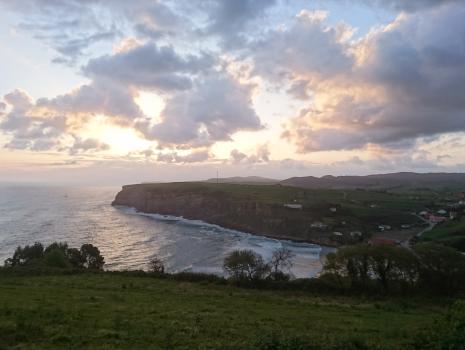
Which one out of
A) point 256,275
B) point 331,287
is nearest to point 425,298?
point 331,287

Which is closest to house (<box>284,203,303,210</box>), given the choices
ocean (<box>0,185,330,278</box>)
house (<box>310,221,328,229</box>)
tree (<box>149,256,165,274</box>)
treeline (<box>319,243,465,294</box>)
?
house (<box>310,221,328,229</box>)

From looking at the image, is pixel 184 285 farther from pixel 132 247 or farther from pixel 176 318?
pixel 132 247

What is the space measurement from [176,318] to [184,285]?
16.7m

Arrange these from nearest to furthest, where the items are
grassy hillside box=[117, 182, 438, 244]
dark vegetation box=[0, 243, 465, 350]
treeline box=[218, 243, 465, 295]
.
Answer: dark vegetation box=[0, 243, 465, 350]
treeline box=[218, 243, 465, 295]
grassy hillside box=[117, 182, 438, 244]

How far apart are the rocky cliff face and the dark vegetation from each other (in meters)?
77.9

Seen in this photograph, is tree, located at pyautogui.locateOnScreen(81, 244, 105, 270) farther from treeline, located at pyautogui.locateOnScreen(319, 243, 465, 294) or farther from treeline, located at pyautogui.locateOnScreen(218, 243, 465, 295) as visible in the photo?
treeline, located at pyautogui.locateOnScreen(319, 243, 465, 294)

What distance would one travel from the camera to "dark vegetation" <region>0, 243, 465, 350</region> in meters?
12.8

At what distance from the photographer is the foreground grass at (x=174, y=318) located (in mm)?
13234

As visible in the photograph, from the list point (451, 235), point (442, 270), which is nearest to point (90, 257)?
point (442, 270)

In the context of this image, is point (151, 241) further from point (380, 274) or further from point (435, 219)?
point (435, 219)

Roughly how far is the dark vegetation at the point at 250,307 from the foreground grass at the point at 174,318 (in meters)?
0.06

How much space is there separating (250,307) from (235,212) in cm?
13107

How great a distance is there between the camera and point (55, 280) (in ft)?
107

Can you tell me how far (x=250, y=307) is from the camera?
23984 mm
